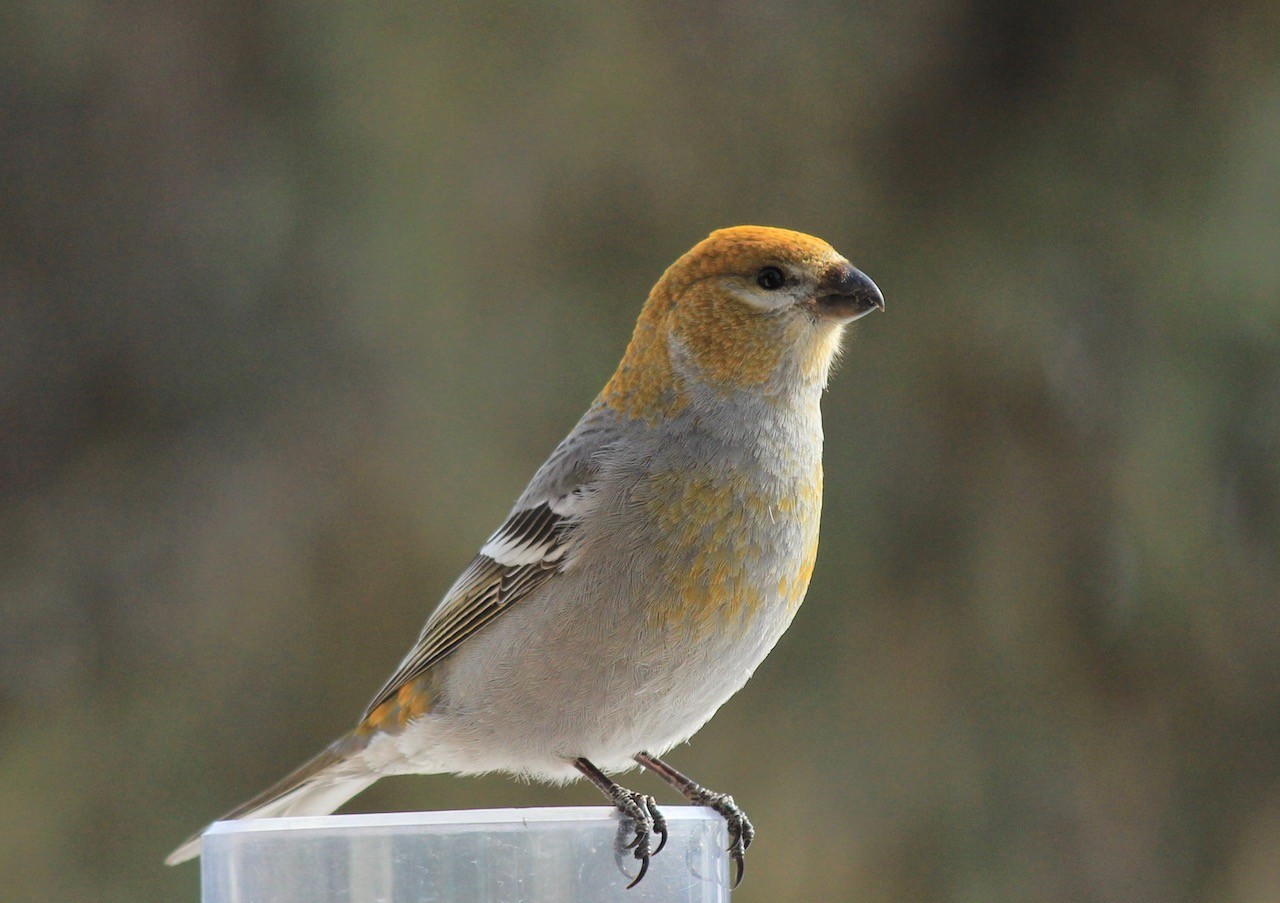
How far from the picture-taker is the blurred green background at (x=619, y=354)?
3297 millimetres

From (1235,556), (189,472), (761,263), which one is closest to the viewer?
(761,263)

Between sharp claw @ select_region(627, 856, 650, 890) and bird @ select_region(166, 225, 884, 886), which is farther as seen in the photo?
bird @ select_region(166, 225, 884, 886)

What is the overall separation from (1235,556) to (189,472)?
2975mm

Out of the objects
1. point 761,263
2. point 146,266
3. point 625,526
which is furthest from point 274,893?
point 146,266

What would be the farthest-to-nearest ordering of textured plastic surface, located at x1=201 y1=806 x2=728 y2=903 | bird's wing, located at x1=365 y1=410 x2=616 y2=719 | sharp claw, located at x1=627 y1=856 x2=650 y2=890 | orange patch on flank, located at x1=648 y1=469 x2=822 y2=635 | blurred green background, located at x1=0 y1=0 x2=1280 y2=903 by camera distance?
blurred green background, located at x1=0 y1=0 x2=1280 y2=903 → bird's wing, located at x1=365 y1=410 x2=616 y2=719 → orange patch on flank, located at x1=648 y1=469 x2=822 y2=635 → sharp claw, located at x1=627 y1=856 x2=650 y2=890 → textured plastic surface, located at x1=201 y1=806 x2=728 y2=903

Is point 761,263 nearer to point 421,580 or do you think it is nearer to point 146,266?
point 421,580

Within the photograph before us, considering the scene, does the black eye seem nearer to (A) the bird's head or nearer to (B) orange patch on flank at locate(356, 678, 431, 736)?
(A) the bird's head

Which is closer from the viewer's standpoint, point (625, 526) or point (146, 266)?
point (625, 526)

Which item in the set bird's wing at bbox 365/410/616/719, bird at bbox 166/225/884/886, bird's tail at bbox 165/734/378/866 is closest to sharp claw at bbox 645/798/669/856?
bird at bbox 166/225/884/886

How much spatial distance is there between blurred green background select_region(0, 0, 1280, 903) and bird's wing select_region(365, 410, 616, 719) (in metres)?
1.26

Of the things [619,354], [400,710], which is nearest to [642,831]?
[400,710]

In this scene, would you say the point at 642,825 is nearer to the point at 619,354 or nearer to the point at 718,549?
the point at 718,549

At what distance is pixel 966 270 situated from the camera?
11.5 feet

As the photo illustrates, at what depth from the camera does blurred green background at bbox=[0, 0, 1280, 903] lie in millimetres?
3297
